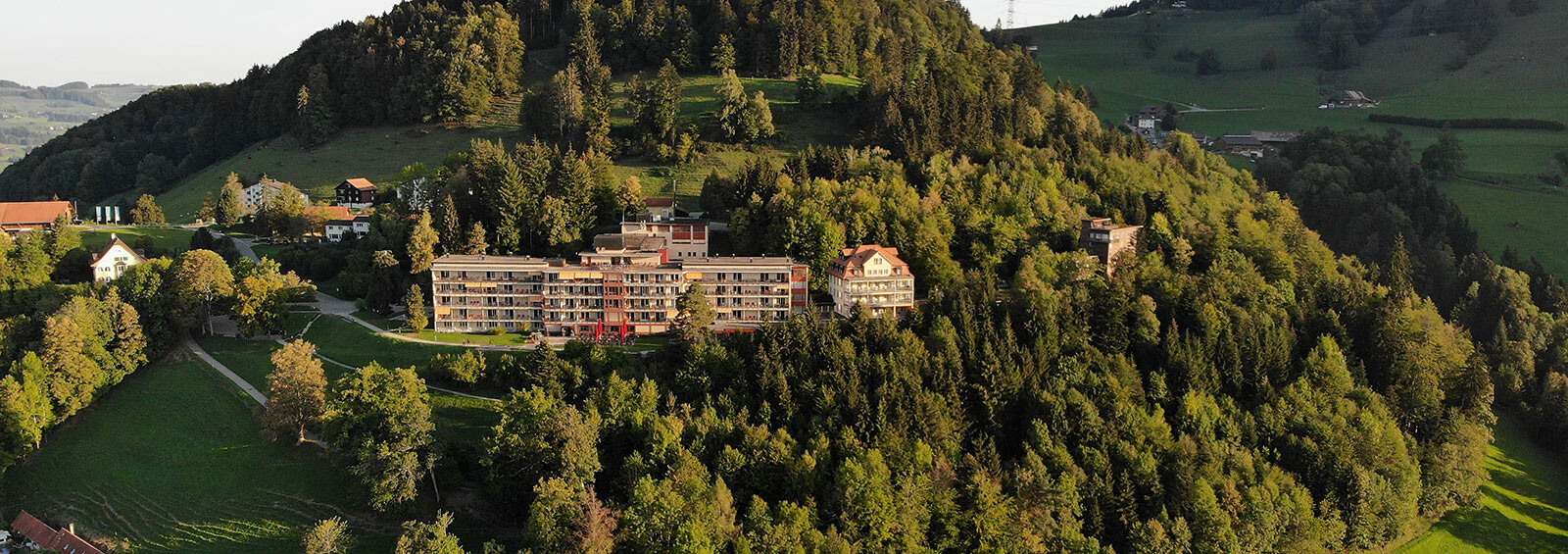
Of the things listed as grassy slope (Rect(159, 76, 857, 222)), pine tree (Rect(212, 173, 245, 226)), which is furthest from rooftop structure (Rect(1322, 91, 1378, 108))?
pine tree (Rect(212, 173, 245, 226))

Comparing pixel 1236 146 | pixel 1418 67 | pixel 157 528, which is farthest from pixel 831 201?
pixel 1418 67

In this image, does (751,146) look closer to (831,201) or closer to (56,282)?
(831,201)

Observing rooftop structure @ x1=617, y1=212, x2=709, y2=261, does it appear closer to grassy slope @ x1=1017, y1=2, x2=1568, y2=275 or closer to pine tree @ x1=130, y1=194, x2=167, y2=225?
pine tree @ x1=130, y1=194, x2=167, y2=225

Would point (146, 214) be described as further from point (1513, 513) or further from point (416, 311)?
point (1513, 513)

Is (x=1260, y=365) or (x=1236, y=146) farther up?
(x=1236, y=146)

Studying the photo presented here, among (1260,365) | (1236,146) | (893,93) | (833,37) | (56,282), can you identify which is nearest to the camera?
(1260,365)

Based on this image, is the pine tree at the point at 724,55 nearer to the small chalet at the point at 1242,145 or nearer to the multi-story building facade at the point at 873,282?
the multi-story building facade at the point at 873,282

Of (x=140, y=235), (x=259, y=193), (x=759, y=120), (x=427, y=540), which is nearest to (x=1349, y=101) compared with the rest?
(x=759, y=120)
